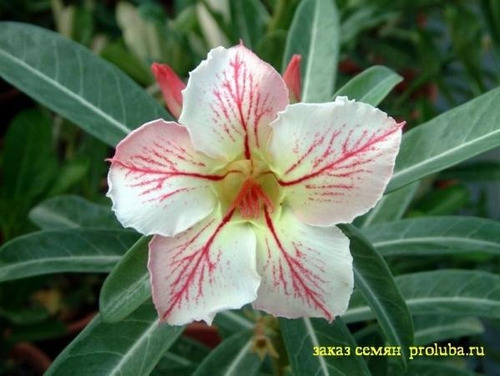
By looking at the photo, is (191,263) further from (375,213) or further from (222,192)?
(375,213)

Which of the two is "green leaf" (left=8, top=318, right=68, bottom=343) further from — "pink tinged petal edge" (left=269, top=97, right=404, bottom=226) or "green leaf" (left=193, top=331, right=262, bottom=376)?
"pink tinged petal edge" (left=269, top=97, right=404, bottom=226)

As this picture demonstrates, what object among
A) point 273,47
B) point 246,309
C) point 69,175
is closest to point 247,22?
point 273,47

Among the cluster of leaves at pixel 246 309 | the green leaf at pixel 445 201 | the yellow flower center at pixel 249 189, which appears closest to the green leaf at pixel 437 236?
the cluster of leaves at pixel 246 309

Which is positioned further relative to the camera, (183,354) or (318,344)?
(183,354)

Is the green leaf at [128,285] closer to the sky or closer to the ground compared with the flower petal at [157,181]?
closer to the ground

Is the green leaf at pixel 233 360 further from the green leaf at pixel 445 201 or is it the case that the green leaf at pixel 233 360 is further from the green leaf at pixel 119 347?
the green leaf at pixel 445 201

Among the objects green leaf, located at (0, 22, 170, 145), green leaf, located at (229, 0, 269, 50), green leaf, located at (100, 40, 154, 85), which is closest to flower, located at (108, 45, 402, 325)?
green leaf, located at (0, 22, 170, 145)

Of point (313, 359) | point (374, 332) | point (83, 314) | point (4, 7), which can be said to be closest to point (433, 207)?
point (374, 332)

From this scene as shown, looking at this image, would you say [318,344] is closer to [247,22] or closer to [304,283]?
[304,283]
